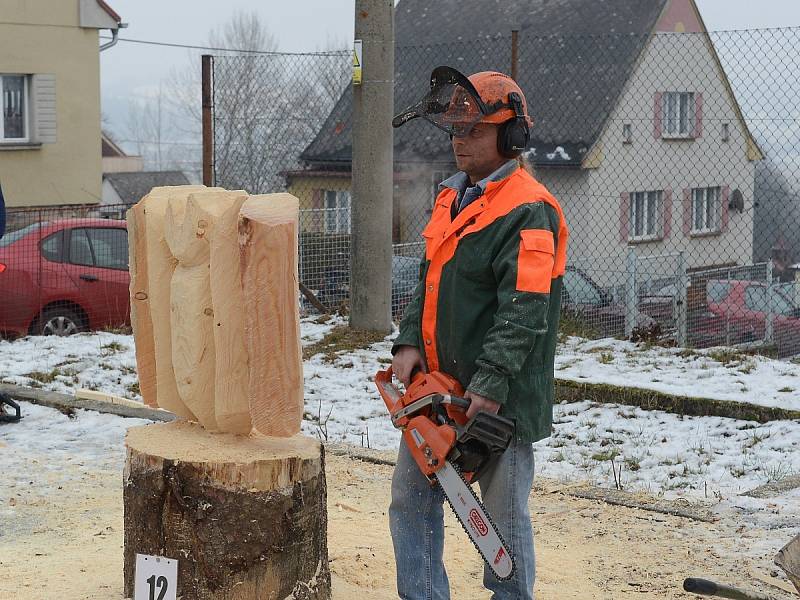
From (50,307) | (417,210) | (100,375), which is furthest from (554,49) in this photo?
(100,375)

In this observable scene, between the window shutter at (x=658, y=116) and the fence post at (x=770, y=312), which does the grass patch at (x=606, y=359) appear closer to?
the fence post at (x=770, y=312)

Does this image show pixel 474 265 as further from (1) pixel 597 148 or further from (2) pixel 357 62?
(1) pixel 597 148

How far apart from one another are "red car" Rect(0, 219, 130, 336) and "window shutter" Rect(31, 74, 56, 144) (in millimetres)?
13152

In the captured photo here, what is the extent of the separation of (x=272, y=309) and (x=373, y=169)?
5.17 m

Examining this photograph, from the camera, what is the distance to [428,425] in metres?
3.17

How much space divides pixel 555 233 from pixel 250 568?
133cm

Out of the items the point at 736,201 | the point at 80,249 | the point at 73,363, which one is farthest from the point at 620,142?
the point at 73,363

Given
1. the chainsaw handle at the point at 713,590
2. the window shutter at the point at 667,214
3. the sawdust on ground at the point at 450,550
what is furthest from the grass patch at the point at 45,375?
the window shutter at the point at 667,214

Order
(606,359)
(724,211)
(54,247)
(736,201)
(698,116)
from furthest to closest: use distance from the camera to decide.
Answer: (698,116) < (736,201) < (724,211) < (54,247) < (606,359)

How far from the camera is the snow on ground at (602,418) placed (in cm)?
538

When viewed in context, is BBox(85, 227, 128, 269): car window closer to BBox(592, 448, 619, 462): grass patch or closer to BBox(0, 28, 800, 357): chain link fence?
BBox(0, 28, 800, 357): chain link fence

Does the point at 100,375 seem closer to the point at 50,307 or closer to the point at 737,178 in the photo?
the point at 50,307

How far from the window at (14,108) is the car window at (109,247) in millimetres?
13108

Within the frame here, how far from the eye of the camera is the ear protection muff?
321cm
